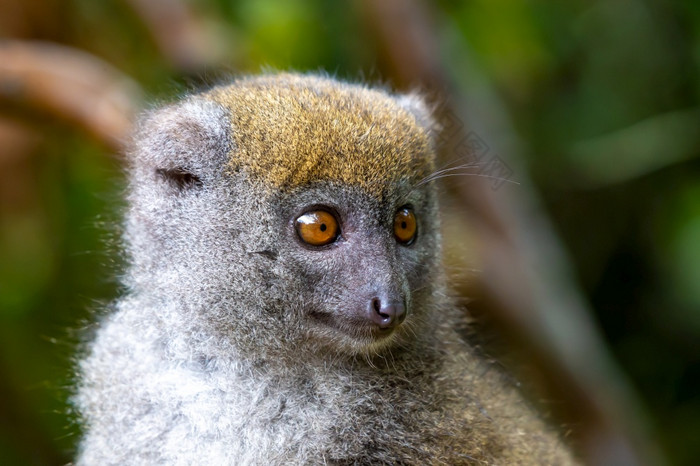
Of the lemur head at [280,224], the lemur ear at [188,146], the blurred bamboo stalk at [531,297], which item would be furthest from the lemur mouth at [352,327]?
the blurred bamboo stalk at [531,297]

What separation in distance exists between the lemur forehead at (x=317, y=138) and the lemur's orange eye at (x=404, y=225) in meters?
0.15

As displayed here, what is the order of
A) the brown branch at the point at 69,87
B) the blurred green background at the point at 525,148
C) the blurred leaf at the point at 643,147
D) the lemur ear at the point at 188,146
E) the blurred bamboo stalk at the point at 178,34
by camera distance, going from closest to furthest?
the lemur ear at the point at 188,146
the brown branch at the point at 69,87
the blurred bamboo stalk at the point at 178,34
the blurred green background at the point at 525,148
the blurred leaf at the point at 643,147

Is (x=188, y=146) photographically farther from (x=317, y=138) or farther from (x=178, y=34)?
(x=178, y=34)

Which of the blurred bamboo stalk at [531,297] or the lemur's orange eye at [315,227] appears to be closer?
the lemur's orange eye at [315,227]

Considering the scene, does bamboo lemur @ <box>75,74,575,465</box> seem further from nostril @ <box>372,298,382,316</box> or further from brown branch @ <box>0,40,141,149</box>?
brown branch @ <box>0,40,141,149</box>

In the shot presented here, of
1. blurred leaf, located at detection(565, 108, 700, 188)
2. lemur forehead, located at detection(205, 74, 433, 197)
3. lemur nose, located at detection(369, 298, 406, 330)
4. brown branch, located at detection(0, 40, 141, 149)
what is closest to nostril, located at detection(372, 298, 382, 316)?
lemur nose, located at detection(369, 298, 406, 330)

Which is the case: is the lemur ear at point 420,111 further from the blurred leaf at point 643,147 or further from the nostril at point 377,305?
the blurred leaf at point 643,147

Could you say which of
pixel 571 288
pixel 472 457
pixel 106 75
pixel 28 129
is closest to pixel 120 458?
pixel 472 457

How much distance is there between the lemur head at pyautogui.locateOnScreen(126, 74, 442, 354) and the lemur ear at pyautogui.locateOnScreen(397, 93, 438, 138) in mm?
528

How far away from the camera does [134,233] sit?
125 inches

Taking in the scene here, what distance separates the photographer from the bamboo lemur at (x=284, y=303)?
284 cm

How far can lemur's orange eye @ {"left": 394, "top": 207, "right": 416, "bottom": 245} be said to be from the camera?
306 cm

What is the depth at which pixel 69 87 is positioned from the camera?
15.4 ft

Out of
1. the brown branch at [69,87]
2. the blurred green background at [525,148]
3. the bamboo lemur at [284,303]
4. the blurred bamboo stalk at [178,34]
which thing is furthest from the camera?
the blurred green background at [525,148]
